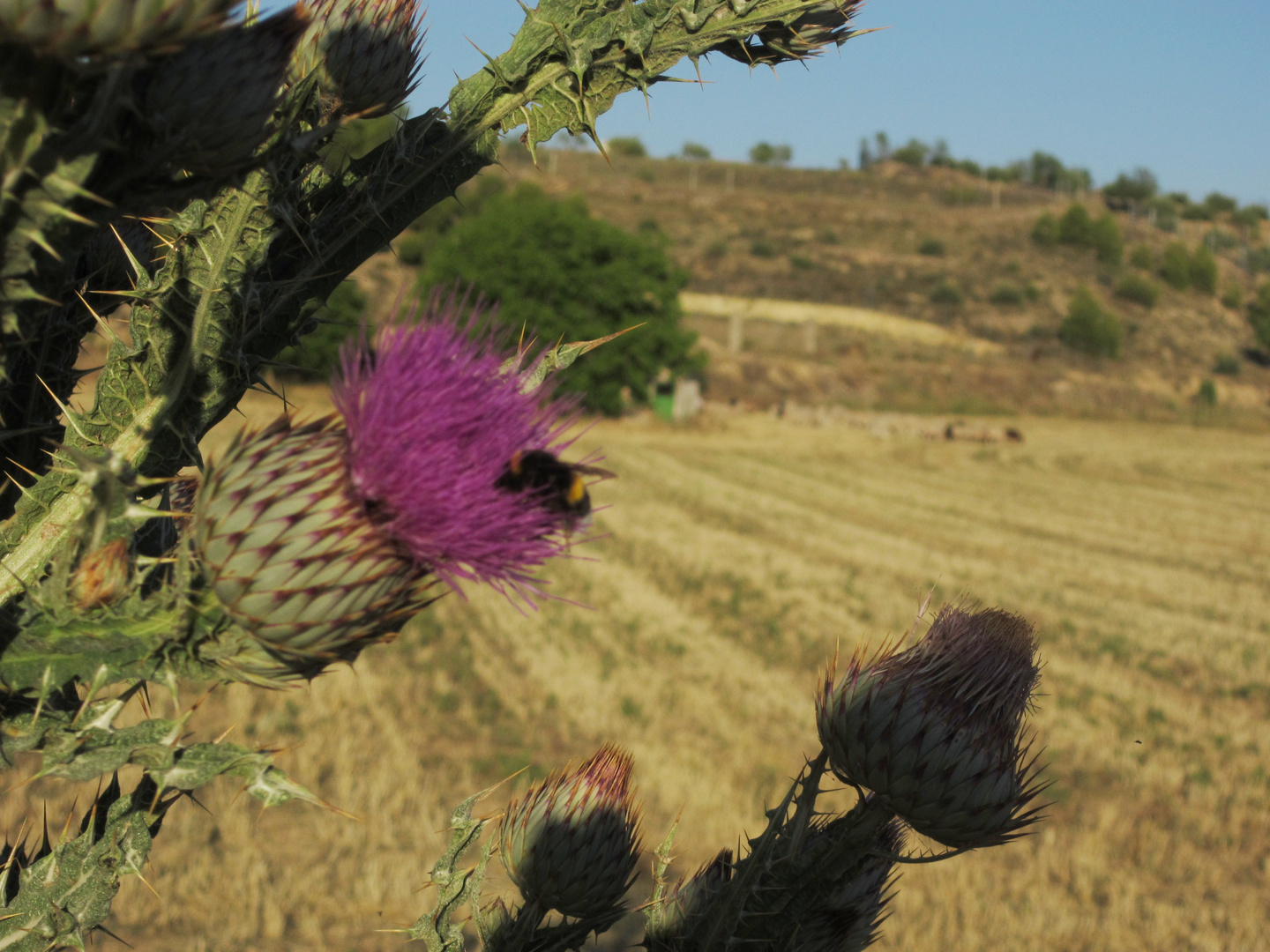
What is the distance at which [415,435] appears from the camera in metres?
1.48

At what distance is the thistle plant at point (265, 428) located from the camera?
47.8 inches

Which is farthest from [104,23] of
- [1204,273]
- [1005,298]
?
[1204,273]

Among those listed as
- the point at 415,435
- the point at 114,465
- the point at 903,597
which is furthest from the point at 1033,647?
the point at 903,597

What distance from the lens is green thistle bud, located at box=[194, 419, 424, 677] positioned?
4.66 feet

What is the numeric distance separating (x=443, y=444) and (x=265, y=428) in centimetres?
25

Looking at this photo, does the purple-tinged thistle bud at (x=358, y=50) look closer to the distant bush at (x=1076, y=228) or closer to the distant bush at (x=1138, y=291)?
the distant bush at (x=1138, y=291)

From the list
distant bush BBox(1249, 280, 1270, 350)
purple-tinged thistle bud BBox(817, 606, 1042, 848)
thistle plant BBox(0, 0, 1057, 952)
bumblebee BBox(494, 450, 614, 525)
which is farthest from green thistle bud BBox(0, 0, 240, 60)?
distant bush BBox(1249, 280, 1270, 350)

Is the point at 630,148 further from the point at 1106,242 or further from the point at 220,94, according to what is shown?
the point at 220,94

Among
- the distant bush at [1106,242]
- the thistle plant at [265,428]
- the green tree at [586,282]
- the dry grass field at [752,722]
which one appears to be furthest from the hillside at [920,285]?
the thistle plant at [265,428]

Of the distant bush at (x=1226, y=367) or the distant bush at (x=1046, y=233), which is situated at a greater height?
the distant bush at (x=1046, y=233)

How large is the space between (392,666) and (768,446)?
2782 centimetres

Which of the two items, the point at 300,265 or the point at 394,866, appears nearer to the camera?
the point at 300,265

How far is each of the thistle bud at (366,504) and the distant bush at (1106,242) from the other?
9949cm

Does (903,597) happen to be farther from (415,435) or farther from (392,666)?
(415,435)
